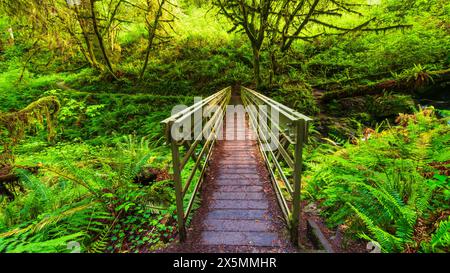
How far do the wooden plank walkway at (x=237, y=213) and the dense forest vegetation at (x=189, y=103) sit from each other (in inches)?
17.0

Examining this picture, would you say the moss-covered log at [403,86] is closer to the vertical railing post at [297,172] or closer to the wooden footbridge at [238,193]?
the wooden footbridge at [238,193]

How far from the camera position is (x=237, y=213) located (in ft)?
10.2

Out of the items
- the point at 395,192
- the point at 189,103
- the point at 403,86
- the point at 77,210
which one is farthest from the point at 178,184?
the point at 403,86

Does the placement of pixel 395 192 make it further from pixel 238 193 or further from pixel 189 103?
pixel 189 103

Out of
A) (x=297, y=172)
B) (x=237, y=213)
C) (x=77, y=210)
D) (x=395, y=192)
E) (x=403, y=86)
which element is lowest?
(x=237, y=213)

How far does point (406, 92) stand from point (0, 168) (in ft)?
→ 40.2

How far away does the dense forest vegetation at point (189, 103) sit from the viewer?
271 centimetres

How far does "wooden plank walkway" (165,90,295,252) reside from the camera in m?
2.53

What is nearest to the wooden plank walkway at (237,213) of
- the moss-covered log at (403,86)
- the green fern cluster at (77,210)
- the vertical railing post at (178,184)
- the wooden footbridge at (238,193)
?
the wooden footbridge at (238,193)

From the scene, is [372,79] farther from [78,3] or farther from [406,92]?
[78,3]

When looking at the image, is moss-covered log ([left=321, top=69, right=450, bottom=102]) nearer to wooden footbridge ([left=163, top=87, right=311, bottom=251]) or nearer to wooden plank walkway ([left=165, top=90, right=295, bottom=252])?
wooden footbridge ([left=163, top=87, right=311, bottom=251])

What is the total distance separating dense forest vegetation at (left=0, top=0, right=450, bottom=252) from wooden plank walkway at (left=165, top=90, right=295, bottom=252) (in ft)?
1.41

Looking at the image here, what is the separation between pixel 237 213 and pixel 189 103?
923cm

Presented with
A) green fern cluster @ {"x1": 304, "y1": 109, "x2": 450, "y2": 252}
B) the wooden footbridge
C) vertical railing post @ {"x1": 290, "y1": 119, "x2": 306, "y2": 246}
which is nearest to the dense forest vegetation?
green fern cluster @ {"x1": 304, "y1": 109, "x2": 450, "y2": 252}
